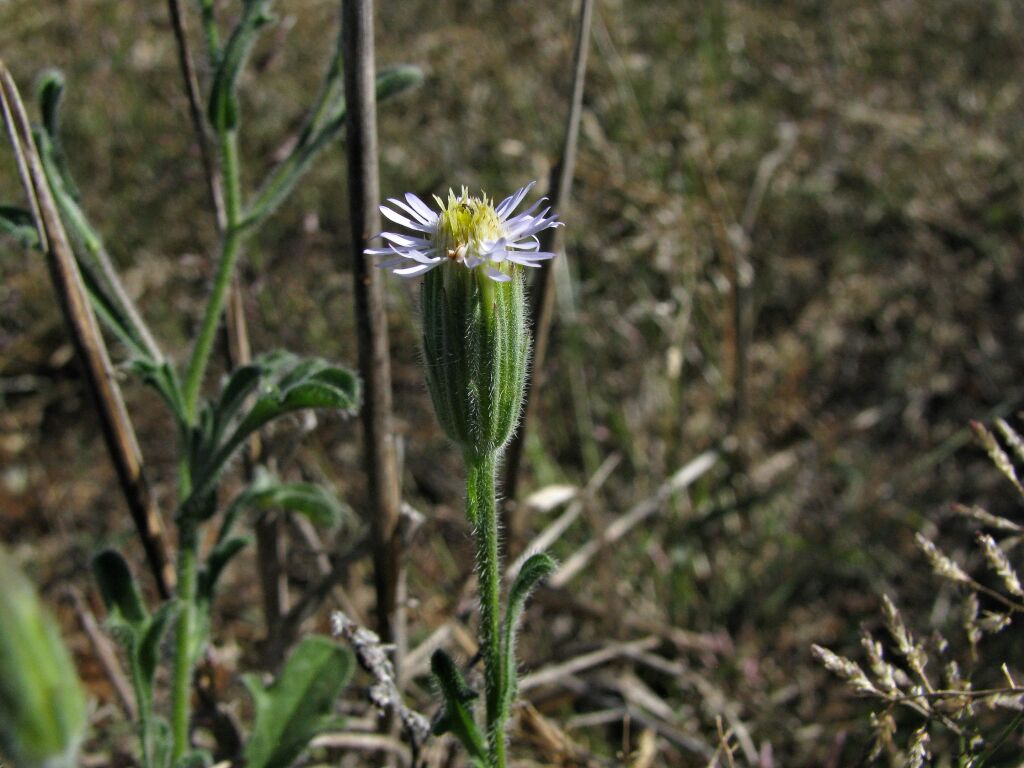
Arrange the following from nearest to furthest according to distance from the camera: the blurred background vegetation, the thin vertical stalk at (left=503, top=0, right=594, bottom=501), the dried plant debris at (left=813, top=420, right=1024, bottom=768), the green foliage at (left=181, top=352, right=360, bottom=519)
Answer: the dried plant debris at (left=813, top=420, right=1024, bottom=768), the green foliage at (left=181, top=352, right=360, bottom=519), the thin vertical stalk at (left=503, top=0, right=594, bottom=501), the blurred background vegetation

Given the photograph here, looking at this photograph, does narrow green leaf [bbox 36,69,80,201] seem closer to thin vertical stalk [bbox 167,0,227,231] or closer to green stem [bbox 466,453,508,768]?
thin vertical stalk [bbox 167,0,227,231]

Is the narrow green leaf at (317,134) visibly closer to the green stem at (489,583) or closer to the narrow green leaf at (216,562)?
the narrow green leaf at (216,562)

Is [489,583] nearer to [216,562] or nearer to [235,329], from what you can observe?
[216,562]

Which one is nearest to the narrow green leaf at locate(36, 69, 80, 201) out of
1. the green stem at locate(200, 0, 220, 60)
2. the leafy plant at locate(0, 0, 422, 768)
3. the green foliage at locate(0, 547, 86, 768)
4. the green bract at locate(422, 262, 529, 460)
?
the leafy plant at locate(0, 0, 422, 768)

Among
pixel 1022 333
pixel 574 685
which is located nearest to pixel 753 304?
pixel 1022 333

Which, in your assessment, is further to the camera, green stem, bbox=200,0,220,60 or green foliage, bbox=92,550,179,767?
green stem, bbox=200,0,220,60

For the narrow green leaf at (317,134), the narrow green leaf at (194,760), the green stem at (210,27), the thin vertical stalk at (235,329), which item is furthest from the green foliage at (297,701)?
the green stem at (210,27)
